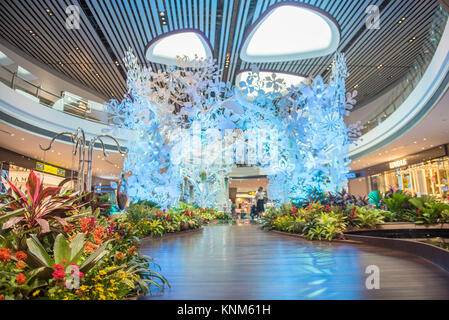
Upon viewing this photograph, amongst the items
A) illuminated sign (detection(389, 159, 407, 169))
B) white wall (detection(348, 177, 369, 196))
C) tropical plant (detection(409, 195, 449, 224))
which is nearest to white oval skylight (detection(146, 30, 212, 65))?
tropical plant (detection(409, 195, 449, 224))

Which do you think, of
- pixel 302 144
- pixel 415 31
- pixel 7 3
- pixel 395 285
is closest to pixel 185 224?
pixel 302 144

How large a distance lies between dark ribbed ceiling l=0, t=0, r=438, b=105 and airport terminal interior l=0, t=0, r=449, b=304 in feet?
0.22

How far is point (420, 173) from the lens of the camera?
16.5 metres

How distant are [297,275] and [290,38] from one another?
10427 millimetres

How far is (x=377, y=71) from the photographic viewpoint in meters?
13.4

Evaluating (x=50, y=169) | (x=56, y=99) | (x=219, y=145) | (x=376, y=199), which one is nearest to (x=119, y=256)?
(x=376, y=199)

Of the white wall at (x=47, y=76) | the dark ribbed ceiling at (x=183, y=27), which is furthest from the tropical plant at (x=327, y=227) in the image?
the white wall at (x=47, y=76)

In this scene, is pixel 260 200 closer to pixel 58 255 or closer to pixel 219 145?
pixel 219 145

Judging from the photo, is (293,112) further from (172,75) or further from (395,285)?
(395,285)

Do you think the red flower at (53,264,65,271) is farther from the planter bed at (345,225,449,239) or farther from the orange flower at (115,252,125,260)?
the planter bed at (345,225,449,239)

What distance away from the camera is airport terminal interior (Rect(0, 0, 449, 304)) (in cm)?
223

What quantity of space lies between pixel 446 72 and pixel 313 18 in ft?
15.6

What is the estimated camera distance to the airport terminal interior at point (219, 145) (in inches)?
87.8

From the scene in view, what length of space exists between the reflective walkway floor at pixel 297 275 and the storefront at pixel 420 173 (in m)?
10.8
